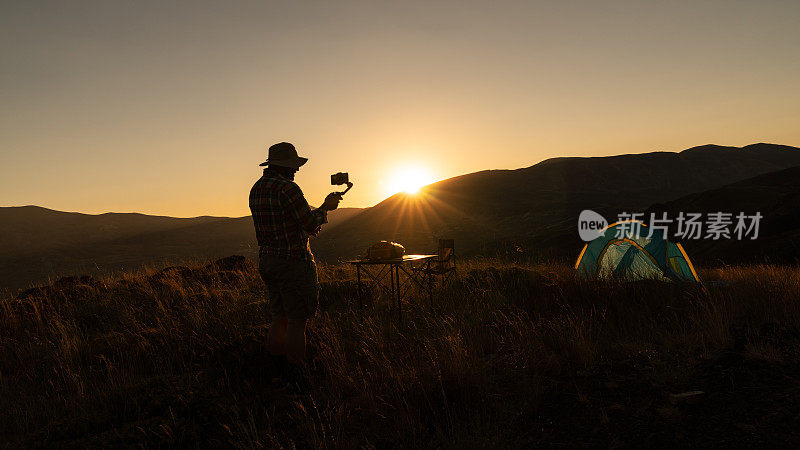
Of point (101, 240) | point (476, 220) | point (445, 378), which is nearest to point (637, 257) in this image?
point (445, 378)

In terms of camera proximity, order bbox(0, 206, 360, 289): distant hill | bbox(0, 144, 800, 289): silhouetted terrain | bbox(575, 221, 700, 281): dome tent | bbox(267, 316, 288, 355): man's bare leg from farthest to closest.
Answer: bbox(0, 206, 360, 289): distant hill, bbox(0, 144, 800, 289): silhouetted terrain, bbox(575, 221, 700, 281): dome tent, bbox(267, 316, 288, 355): man's bare leg

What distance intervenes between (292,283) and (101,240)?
76342 mm

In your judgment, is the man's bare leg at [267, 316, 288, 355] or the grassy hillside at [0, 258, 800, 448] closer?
the grassy hillside at [0, 258, 800, 448]

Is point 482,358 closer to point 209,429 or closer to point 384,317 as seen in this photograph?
point 384,317

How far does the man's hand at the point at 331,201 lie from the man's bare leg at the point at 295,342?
1041mm

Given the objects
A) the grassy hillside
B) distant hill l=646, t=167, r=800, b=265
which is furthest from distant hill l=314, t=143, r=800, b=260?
the grassy hillside

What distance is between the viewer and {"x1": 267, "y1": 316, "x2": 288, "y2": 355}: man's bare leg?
406 centimetres

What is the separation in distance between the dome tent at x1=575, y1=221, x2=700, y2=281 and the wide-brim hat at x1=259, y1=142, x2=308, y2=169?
5553mm

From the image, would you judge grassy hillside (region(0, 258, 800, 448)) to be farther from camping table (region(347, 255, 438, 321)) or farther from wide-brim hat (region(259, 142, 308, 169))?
wide-brim hat (region(259, 142, 308, 169))

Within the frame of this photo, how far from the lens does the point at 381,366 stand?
3738 millimetres

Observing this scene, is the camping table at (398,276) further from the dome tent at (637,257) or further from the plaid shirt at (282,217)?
the dome tent at (637,257)

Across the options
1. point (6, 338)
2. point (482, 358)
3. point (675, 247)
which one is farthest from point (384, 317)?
point (675, 247)

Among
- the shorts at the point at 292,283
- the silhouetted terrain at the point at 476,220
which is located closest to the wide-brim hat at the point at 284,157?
the shorts at the point at 292,283

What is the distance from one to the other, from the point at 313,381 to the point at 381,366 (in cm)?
67
